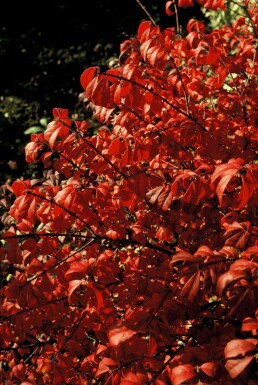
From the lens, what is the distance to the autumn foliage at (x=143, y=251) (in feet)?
4.63

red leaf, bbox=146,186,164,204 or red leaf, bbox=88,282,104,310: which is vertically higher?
red leaf, bbox=146,186,164,204

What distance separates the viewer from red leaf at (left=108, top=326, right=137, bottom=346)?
1.37 m

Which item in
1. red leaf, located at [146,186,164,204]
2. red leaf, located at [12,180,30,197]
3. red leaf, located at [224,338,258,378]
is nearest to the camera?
red leaf, located at [224,338,258,378]

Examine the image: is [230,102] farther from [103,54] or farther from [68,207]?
[103,54]

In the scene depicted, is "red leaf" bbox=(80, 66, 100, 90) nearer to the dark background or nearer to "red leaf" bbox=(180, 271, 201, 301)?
"red leaf" bbox=(180, 271, 201, 301)

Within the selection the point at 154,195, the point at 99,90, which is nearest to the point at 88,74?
the point at 99,90

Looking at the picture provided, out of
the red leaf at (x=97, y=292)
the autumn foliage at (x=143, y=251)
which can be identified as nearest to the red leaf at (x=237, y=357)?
the autumn foliage at (x=143, y=251)

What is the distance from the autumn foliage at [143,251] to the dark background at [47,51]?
11.9 ft

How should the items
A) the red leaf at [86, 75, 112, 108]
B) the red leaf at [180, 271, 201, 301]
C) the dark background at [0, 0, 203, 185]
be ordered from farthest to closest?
the dark background at [0, 0, 203, 185], the red leaf at [86, 75, 112, 108], the red leaf at [180, 271, 201, 301]

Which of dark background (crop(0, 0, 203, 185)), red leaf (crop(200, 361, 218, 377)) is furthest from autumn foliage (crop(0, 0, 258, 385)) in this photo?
dark background (crop(0, 0, 203, 185))

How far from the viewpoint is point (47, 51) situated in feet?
24.2

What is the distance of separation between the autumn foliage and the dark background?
3.63 metres

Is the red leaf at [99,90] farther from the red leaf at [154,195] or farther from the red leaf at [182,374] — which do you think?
the red leaf at [182,374]

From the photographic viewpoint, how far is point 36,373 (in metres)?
2.02
